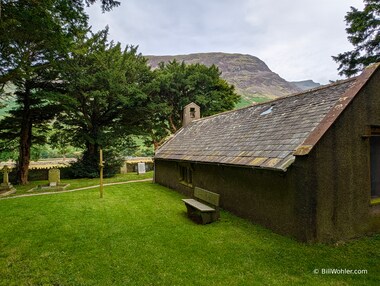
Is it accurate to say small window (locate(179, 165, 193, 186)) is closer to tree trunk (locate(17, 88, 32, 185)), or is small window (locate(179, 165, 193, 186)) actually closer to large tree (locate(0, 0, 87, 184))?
large tree (locate(0, 0, 87, 184))

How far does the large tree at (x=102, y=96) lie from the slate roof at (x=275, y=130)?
607 inches

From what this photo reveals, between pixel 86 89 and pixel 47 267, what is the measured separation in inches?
974

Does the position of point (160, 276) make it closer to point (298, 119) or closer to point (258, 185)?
point (258, 185)

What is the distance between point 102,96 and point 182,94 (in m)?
12.6

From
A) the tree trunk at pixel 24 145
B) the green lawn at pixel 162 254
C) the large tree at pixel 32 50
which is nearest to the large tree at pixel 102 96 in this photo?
the large tree at pixel 32 50

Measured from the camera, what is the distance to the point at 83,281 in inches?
210

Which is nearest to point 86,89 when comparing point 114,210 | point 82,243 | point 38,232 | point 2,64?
point 2,64

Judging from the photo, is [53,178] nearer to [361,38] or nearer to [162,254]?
[162,254]

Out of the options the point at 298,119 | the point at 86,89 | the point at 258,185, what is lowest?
the point at 258,185

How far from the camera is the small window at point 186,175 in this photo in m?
14.9

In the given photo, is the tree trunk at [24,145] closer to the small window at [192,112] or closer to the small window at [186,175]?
the small window at [192,112]

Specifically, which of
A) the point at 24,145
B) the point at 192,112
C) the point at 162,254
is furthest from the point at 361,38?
the point at 24,145

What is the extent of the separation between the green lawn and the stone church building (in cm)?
64

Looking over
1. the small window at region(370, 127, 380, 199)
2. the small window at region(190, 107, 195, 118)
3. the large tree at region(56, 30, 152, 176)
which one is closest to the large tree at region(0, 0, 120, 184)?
the large tree at region(56, 30, 152, 176)
